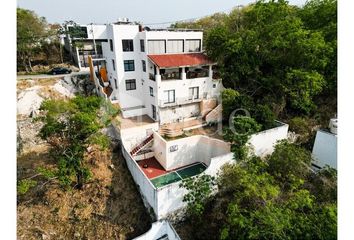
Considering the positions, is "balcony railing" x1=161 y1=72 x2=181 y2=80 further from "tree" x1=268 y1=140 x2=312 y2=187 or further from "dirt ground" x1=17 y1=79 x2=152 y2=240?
"tree" x1=268 y1=140 x2=312 y2=187

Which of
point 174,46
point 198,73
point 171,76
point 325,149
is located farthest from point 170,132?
point 325,149

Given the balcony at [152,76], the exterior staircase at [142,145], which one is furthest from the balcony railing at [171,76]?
the exterior staircase at [142,145]

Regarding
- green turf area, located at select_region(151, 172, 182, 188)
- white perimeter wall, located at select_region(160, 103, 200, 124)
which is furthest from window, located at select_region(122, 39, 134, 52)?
green turf area, located at select_region(151, 172, 182, 188)

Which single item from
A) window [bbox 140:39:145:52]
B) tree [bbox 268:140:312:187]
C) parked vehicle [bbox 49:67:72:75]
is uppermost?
window [bbox 140:39:145:52]

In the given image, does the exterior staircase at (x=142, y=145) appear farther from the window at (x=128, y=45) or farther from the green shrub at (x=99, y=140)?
the window at (x=128, y=45)

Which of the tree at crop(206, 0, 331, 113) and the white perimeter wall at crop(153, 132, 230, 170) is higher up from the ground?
the tree at crop(206, 0, 331, 113)

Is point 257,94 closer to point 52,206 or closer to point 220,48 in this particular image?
point 220,48

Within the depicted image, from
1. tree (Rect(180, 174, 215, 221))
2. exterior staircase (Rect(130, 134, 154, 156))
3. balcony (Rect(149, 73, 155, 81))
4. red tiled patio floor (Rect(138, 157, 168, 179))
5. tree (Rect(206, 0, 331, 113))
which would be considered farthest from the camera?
balcony (Rect(149, 73, 155, 81))

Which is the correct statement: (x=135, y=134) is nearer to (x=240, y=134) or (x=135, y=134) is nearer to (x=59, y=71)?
(x=240, y=134)
